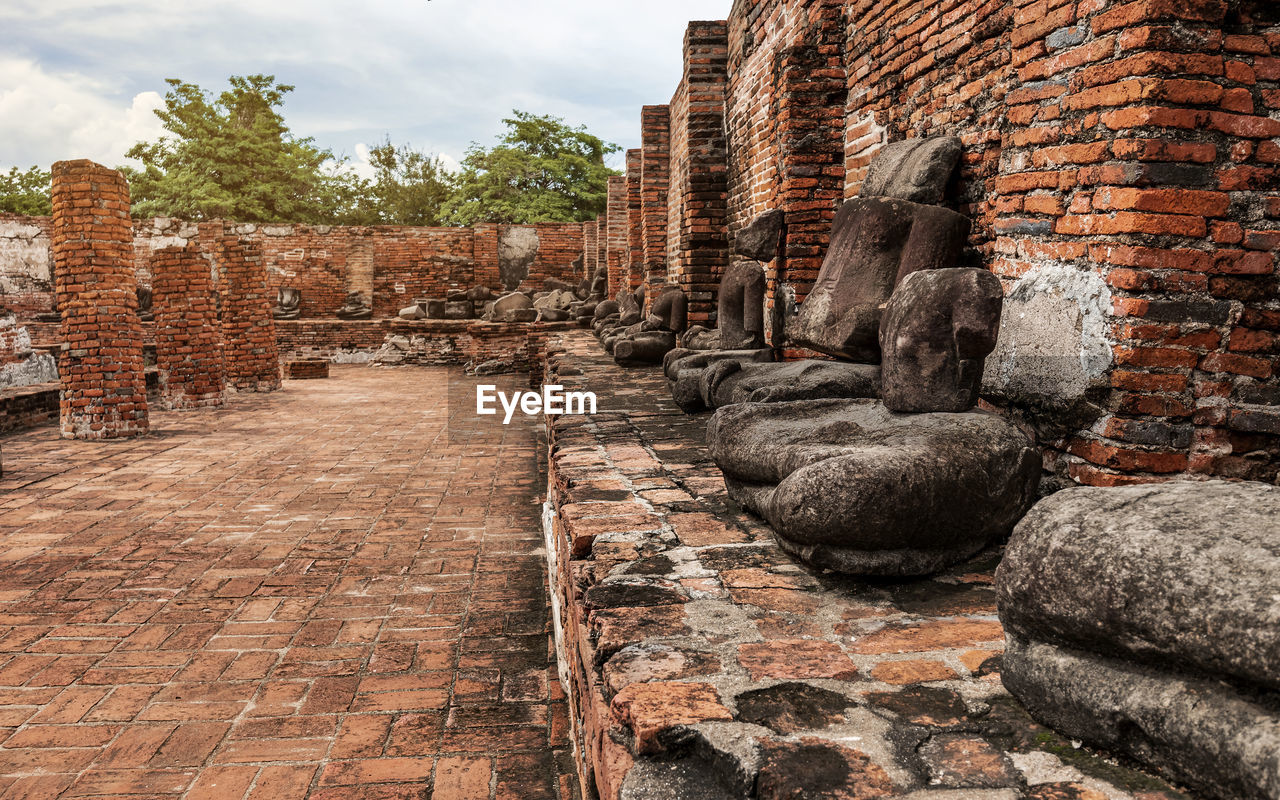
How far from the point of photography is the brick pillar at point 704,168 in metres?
8.08

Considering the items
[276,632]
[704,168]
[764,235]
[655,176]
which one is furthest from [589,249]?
[276,632]

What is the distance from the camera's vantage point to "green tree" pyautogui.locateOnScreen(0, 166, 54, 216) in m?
24.3

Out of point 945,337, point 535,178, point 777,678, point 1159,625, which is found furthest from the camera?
point 535,178

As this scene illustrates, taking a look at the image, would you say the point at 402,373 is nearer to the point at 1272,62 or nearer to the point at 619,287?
the point at 619,287

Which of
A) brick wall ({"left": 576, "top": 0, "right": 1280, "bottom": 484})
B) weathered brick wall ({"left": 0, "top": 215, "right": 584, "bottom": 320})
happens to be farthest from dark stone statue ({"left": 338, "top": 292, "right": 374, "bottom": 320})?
brick wall ({"left": 576, "top": 0, "right": 1280, "bottom": 484})

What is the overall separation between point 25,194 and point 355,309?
13097mm

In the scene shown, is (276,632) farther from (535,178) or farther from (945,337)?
(535,178)

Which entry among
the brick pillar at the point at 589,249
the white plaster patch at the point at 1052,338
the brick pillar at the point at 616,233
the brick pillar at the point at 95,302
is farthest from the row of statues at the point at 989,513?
the brick pillar at the point at 589,249

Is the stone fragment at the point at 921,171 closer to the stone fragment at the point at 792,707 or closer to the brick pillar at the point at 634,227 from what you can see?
the stone fragment at the point at 792,707

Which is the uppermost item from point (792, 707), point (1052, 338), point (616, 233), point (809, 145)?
point (616, 233)

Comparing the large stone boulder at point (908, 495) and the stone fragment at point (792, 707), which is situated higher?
the large stone boulder at point (908, 495)

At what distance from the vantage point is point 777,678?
1750mm

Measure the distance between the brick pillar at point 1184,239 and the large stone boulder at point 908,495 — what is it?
432mm

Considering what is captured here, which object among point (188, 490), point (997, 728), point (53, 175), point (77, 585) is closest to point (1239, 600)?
point (997, 728)
